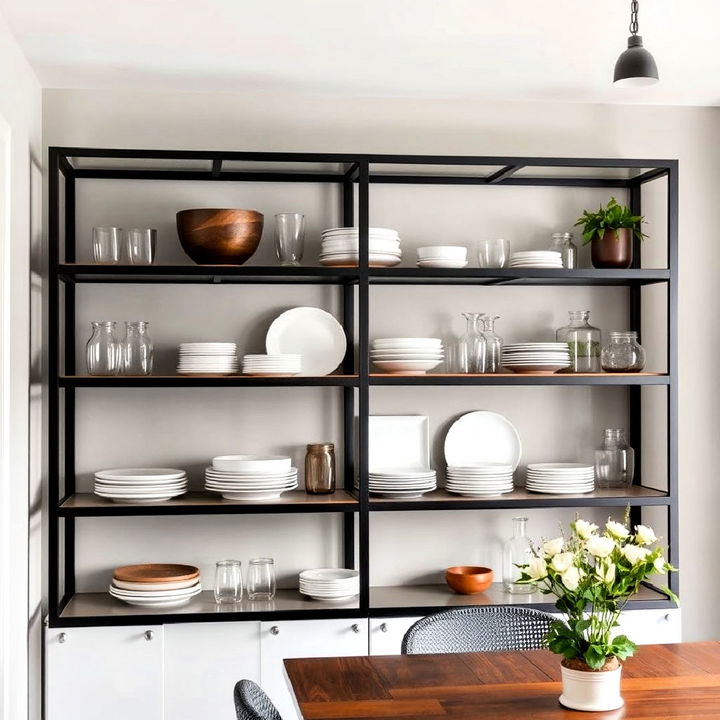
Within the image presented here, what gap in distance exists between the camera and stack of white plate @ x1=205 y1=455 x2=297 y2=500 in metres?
3.44

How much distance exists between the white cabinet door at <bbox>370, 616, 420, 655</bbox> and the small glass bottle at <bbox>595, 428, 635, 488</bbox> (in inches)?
36.6

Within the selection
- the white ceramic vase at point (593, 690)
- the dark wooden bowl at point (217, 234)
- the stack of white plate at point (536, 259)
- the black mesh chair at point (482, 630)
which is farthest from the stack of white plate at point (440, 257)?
the white ceramic vase at point (593, 690)

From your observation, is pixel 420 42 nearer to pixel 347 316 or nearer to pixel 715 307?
pixel 347 316

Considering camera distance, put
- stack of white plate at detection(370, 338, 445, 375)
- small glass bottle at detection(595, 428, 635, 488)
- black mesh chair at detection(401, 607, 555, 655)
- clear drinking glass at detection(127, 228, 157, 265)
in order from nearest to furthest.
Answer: black mesh chair at detection(401, 607, 555, 655), clear drinking glass at detection(127, 228, 157, 265), stack of white plate at detection(370, 338, 445, 375), small glass bottle at detection(595, 428, 635, 488)

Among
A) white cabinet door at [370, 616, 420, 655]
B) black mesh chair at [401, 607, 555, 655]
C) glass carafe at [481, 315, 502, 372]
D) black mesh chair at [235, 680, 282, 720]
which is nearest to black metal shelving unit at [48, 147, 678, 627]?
white cabinet door at [370, 616, 420, 655]

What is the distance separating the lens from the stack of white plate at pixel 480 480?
11.8 feet

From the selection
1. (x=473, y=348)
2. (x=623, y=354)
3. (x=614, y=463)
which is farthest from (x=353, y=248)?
(x=614, y=463)

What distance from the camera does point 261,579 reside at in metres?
3.50

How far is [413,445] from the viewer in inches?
149

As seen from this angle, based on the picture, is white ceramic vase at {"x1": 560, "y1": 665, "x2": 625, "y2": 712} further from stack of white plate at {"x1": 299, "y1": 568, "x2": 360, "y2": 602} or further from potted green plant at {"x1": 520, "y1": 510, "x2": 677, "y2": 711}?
stack of white plate at {"x1": 299, "y1": 568, "x2": 360, "y2": 602}

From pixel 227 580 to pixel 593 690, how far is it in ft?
5.53

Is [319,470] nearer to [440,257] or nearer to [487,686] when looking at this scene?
[440,257]

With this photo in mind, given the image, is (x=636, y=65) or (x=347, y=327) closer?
(x=636, y=65)

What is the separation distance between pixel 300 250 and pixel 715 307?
5.47 feet
